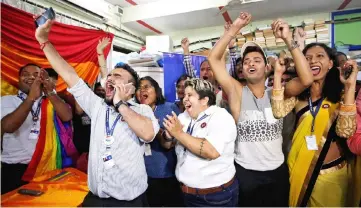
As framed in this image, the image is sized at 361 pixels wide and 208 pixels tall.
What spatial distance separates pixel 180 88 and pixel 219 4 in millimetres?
2486

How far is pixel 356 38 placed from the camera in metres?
4.96

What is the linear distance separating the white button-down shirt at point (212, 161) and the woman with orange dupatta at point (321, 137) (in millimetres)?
395

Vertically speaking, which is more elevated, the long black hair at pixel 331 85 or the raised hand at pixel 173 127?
the long black hair at pixel 331 85

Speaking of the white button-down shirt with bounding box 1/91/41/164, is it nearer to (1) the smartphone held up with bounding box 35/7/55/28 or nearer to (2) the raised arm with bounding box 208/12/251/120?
(1) the smartphone held up with bounding box 35/7/55/28

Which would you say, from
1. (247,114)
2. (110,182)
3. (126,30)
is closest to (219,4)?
(126,30)

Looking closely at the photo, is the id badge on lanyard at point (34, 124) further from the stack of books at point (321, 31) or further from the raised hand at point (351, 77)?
the stack of books at point (321, 31)

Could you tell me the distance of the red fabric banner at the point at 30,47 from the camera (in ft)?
7.34

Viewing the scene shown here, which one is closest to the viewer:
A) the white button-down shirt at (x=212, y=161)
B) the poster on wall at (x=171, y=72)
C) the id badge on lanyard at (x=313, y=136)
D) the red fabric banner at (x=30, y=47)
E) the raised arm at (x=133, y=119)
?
the raised arm at (x=133, y=119)

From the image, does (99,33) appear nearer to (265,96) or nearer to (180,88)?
(180,88)

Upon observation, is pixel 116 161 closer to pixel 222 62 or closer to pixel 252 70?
pixel 222 62

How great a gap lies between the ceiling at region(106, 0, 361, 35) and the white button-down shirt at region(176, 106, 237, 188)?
11.2ft

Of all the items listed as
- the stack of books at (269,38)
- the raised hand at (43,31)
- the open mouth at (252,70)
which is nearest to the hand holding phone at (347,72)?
the open mouth at (252,70)

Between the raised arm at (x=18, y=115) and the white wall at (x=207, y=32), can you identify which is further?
the white wall at (x=207, y=32)

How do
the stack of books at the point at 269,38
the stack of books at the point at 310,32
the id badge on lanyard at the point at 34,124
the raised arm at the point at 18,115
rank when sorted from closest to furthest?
the raised arm at the point at 18,115 < the id badge on lanyard at the point at 34,124 < the stack of books at the point at 310,32 < the stack of books at the point at 269,38
